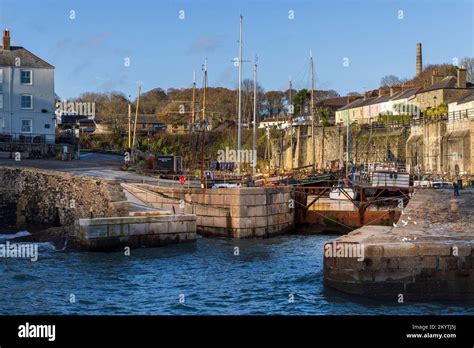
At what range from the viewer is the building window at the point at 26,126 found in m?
A: 51.7

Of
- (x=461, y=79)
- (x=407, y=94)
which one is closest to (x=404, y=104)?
(x=407, y=94)

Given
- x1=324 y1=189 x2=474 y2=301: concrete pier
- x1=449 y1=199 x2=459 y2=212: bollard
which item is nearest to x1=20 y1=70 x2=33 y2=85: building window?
x1=449 y1=199 x2=459 y2=212: bollard

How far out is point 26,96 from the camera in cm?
5181

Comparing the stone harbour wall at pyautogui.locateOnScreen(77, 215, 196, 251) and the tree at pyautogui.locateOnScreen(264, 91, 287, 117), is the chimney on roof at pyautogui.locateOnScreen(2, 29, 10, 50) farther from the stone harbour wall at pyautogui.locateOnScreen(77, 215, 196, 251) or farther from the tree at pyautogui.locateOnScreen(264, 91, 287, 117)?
the tree at pyautogui.locateOnScreen(264, 91, 287, 117)

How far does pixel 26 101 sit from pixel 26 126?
6.24 ft

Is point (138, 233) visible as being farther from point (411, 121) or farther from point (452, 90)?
point (452, 90)

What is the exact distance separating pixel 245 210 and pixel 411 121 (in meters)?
40.5

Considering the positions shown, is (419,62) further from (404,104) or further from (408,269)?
(408,269)

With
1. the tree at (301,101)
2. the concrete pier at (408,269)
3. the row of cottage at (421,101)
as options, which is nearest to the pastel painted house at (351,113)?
the row of cottage at (421,101)

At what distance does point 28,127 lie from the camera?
170 feet

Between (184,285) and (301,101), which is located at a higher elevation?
(301,101)

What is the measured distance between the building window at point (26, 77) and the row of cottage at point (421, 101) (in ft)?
88.8

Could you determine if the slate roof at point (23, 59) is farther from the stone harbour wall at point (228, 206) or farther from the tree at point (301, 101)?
the tree at point (301, 101)

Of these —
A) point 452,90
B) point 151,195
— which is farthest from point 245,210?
point 452,90
